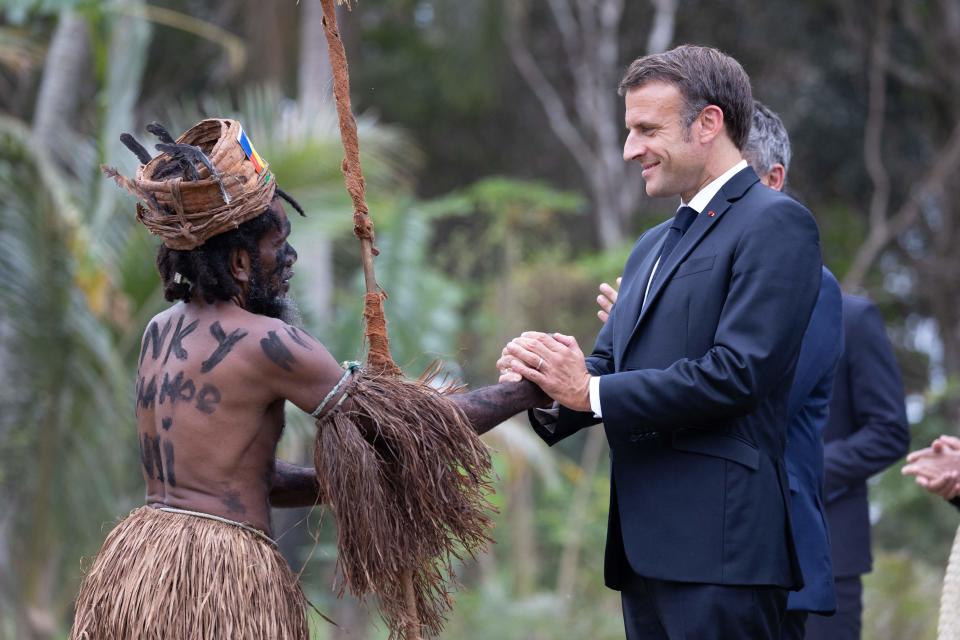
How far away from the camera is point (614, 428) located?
129 inches

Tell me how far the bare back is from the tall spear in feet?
0.46

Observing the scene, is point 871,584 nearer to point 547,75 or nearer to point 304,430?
point 304,430

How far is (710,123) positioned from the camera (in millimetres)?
3395

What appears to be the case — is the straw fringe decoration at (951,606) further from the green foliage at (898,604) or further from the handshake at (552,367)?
the green foliage at (898,604)

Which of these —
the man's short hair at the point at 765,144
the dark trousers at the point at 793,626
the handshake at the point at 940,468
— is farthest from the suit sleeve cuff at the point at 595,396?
the handshake at the point at 940,468

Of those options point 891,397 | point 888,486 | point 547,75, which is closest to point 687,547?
point 891,397

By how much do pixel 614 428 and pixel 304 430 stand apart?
14.5 feet

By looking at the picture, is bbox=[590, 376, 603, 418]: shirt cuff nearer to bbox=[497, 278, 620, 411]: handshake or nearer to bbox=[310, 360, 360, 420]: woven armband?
bbox=[497, 278, 620, 411]: handshake

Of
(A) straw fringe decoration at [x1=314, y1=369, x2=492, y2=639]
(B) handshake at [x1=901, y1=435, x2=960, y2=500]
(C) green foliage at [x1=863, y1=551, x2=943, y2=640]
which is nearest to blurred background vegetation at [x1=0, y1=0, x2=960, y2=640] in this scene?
(C) green foliage at [x1=863, y1=551, x2=943, y2=640]

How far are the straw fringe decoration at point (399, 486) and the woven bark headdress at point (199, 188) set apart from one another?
536 mm

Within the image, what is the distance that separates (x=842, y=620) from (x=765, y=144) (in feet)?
5.59

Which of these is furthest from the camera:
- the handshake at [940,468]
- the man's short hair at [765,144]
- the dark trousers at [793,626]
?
the handshake at [940,468]

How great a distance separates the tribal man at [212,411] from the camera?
322cm

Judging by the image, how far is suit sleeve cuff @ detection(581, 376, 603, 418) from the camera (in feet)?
10.9
